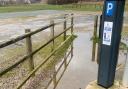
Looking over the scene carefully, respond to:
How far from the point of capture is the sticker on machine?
3264 millimetres

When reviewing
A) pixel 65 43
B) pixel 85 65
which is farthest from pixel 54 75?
pixel 65 43

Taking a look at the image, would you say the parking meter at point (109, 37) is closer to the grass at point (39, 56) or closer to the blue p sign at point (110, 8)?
the blue p sign at point (110, 8)

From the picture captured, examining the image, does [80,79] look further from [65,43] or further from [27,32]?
[65,43]

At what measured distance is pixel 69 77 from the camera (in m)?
4.91

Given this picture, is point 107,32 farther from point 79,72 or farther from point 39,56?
point 39,56

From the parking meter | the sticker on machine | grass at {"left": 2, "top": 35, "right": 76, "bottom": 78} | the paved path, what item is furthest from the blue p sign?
grass at {"left": 2, "top": 35, "right": 76, "bottom": 78}

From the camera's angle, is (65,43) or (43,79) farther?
(65,43)

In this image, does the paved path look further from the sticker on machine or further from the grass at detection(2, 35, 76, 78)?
the sticker on machine

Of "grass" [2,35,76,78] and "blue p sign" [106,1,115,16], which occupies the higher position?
"blue p sign" [106,1,115,16]

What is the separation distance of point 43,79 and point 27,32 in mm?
1159

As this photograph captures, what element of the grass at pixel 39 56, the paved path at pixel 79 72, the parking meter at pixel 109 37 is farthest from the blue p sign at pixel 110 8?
the grass at pixel 39 56

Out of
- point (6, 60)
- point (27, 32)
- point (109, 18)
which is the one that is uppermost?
point (109, 18)

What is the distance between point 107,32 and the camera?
3.32 m

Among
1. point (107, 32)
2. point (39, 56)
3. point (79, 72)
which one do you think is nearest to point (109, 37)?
point (107, 32)
